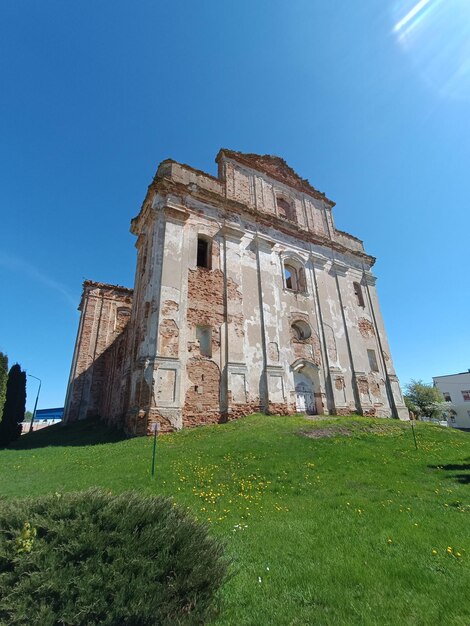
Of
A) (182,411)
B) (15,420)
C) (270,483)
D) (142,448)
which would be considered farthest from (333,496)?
(15,420)

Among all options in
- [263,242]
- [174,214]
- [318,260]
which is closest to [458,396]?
[318,260]

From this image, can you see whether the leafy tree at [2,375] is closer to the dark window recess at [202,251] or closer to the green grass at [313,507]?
the green grass at [313,507]

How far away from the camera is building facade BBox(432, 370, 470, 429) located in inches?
1766

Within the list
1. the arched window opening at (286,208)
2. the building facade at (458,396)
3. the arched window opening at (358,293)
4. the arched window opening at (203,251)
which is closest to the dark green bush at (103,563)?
the arched window opening at (203,251)

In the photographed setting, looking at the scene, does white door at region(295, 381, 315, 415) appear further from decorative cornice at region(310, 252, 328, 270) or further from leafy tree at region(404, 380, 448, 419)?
leafy tree at region(404, 380, 448, 419)

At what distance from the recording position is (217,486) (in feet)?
22.3

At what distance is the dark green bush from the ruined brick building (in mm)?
10598

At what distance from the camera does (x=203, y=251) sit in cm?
1953

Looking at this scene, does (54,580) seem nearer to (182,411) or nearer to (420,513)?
(420,513)

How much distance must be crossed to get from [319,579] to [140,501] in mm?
2089

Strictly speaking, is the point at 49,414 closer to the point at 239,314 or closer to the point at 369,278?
the point at 239,314

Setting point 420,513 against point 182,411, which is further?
point 182,411

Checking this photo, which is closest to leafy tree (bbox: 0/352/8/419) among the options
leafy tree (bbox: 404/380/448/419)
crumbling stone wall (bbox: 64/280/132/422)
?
crumbling stone wall (bbox: 64/280/132/422)

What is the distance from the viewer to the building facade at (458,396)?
147 feet
